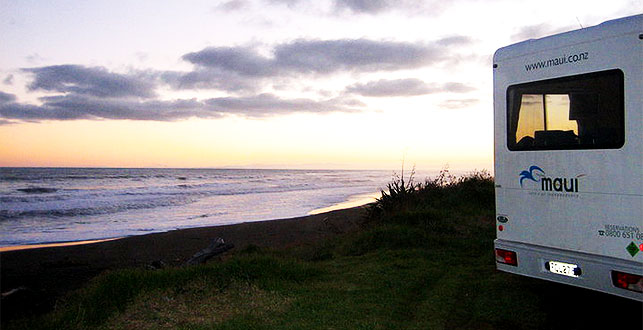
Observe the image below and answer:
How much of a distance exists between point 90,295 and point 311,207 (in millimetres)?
19948

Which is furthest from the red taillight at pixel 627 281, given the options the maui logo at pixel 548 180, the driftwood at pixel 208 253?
the driftwood at pixel 208 253

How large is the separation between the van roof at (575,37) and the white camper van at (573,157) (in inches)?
0.5

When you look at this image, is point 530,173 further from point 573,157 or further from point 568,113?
point 568,113

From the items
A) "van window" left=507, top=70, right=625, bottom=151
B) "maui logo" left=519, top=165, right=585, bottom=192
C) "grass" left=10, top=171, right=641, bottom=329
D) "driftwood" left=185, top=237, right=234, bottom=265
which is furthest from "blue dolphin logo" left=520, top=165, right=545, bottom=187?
"driftwood" left=185, top=237, right=234, bottom=265

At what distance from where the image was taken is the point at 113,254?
13.8 meters

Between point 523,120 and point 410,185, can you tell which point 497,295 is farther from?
point 410,185

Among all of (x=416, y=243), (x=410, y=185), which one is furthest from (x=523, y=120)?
(x=410, y=185)

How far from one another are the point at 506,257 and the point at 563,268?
32.4 inches

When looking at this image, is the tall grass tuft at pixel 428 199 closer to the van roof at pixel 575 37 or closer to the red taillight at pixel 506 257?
the red taillight at pixel 506 257

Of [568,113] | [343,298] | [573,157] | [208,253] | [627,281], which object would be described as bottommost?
[343,298]

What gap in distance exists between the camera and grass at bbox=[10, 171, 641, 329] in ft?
21.0

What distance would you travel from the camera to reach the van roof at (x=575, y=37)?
213 inches

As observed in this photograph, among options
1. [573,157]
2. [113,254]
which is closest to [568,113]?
[573,157]

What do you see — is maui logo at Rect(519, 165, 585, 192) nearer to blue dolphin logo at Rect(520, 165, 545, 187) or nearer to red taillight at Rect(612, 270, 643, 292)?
blue dolphin logo at Rect(520, 165, 545, 187)
